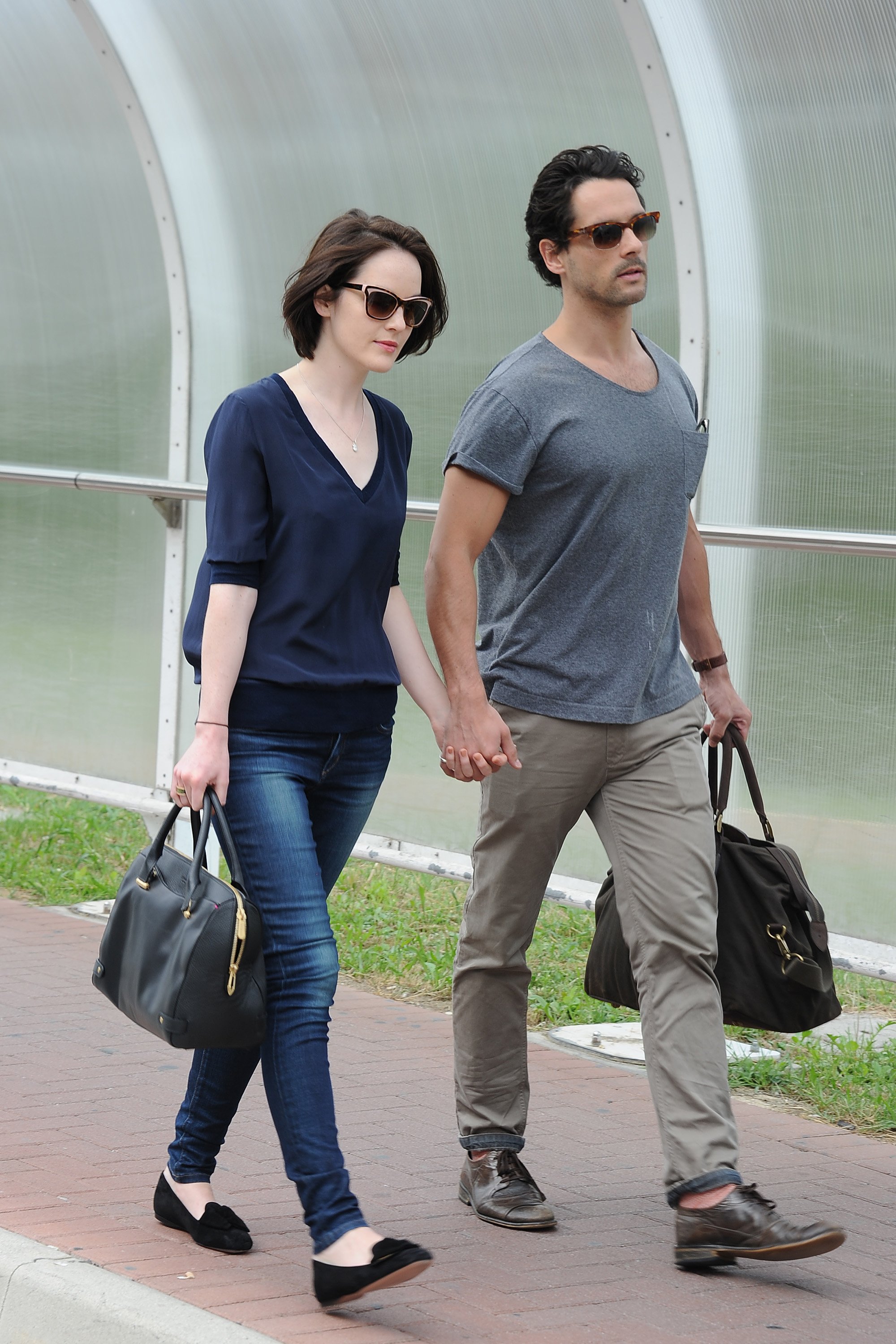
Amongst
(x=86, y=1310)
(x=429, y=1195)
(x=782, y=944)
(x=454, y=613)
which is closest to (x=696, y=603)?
(x=454, y=613)

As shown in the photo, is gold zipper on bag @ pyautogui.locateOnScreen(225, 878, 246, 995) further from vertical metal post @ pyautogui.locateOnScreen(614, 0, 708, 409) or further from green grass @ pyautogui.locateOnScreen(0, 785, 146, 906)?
green grass @ pyautogui.locateOnScreen(0, 785, 146, 906)

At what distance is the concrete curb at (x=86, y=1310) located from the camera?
342 cm

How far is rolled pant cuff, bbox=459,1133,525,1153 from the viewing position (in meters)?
4.25

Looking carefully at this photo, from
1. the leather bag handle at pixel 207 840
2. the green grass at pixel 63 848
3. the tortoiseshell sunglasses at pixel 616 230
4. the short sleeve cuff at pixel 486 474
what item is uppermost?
the tortoiseshell sunglasses at pixel 616 230

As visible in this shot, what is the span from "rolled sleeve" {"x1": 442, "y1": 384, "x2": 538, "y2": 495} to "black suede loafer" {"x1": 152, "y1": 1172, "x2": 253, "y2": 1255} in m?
1.59

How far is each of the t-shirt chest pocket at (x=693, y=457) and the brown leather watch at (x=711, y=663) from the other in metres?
0.45

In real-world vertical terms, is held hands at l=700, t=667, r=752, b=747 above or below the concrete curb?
above

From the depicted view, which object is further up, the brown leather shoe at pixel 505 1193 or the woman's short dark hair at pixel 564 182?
the woman's short dark hair at pixel 564 182

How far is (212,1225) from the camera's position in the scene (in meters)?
3.92

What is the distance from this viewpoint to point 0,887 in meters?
8.13

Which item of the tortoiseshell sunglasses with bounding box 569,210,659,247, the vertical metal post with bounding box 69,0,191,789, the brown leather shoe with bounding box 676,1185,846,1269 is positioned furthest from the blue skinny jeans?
the vertical metal post with bounding box 69,0,191,789

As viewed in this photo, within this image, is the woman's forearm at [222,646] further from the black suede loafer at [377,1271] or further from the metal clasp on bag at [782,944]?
the metal clasp on bag at [782,944]

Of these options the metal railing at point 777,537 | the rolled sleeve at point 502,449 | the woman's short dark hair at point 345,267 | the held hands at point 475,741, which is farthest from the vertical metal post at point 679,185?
the held hands at point 475,741

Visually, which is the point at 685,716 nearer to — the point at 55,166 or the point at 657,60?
the point at 657,60
